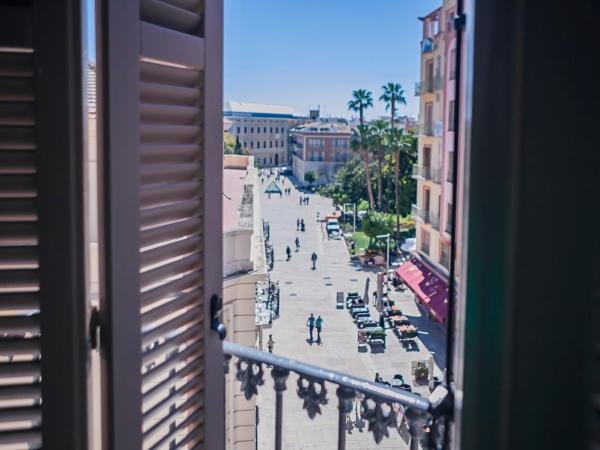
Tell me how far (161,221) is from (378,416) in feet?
2.55

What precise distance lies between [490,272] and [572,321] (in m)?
0.13

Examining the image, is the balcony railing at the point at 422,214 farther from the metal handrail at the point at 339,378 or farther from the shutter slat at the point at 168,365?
the shutter slat at the point at 168,365

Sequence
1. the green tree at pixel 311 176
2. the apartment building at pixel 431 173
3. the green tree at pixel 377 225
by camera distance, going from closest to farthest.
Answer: the apartment building at pixel 431 173
the green tree at pixel 377 225
the green tree at pixel 311 176

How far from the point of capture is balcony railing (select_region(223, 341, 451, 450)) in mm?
1318

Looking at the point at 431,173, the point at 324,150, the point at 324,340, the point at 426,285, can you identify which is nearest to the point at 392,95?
the point at 431,173

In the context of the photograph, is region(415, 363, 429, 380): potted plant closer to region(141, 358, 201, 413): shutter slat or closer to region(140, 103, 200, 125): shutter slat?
region(141, 358, 201, 413): shutter slat

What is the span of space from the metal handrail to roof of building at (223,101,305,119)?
185 feet

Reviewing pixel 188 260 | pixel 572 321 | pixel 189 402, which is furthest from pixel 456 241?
pixel 189 402

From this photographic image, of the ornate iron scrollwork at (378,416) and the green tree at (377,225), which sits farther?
the green tree at (377,225)

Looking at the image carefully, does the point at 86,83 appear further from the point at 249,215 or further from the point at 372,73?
the point at 372,73

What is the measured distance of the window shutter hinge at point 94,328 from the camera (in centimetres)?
112

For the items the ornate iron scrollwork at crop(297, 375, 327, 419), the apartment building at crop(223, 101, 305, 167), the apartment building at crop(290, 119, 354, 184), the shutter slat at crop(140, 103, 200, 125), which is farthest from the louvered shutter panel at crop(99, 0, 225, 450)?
the apartment building at crop(223, 101, 305, 167)

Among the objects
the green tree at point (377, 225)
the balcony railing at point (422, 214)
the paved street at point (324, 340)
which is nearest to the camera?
the paved street at point (324, 340)

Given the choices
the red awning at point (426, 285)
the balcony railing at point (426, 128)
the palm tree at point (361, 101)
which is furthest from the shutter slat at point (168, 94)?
the palm tree at point (361, 101)
